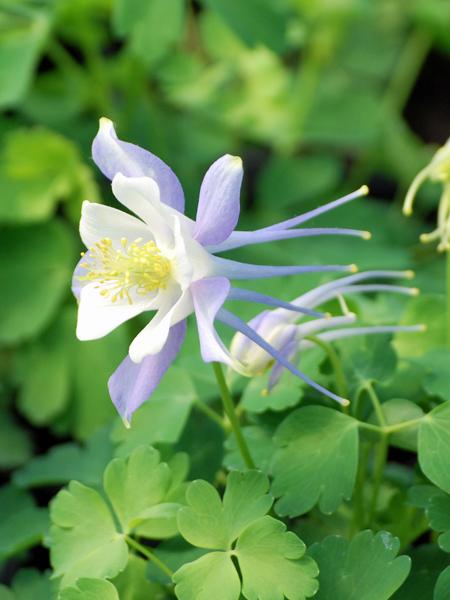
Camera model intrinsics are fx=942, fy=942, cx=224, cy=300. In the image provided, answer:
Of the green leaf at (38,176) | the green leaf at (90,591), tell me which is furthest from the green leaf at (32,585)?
the green leaf at (38,176)

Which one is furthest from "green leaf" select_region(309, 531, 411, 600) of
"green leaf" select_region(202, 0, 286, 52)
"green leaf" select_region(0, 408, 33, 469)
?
"green leaf" select_region(202, 0, 286, 52)

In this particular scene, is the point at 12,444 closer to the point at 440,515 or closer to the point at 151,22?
the point at 151,22

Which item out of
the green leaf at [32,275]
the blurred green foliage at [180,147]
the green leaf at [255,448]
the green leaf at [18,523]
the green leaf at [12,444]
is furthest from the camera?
the green leaf at [32,275]

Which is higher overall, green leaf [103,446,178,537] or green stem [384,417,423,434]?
green stem [384,417,423,434]

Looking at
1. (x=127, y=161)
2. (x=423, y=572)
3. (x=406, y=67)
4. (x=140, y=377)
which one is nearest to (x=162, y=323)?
(x=140, y=377)

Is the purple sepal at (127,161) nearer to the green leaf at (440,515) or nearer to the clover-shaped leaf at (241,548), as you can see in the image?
the clover-shaped leaf at (241,548)

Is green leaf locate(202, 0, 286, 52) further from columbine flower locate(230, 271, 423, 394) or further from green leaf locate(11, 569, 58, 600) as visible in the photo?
green leaf locate(11, 569, 58, 600)

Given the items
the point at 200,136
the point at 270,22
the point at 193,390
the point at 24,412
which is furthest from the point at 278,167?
the point at 193,390
